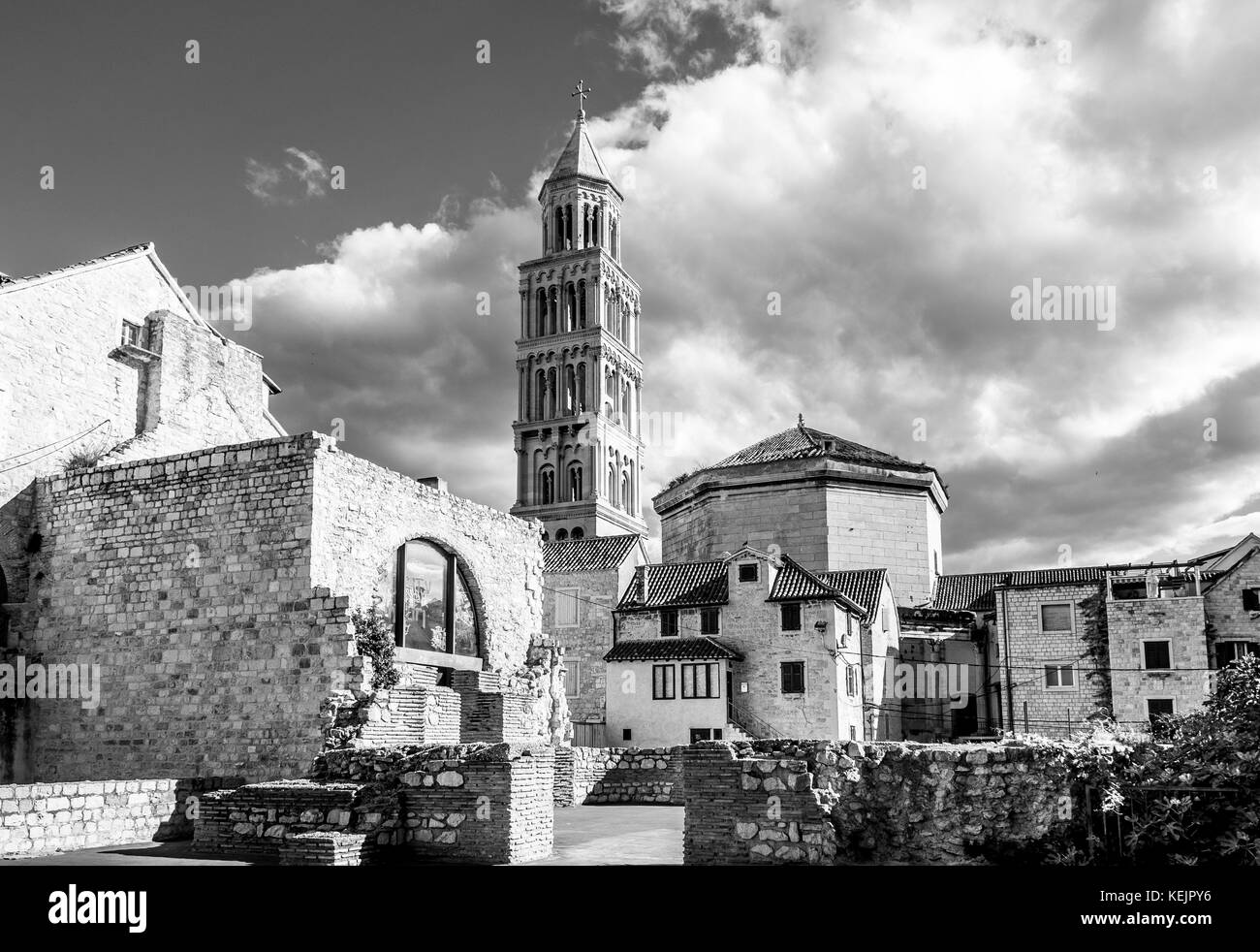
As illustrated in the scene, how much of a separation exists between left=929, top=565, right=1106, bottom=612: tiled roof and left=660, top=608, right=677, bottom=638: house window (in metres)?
14.1

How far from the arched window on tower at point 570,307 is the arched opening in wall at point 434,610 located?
67729mm

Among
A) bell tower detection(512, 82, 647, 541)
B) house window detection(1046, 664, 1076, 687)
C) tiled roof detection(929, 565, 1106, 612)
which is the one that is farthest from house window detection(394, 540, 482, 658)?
bell tower detection(512, 82, 647, 541)

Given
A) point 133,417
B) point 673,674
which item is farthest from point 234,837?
point 673,674

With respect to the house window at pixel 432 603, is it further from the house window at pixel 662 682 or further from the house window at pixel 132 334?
the house window at pixel 662 682

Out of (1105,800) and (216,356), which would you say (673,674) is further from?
(1105,800)

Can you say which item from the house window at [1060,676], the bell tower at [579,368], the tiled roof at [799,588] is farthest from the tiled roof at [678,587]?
the bell tower at [579,368]

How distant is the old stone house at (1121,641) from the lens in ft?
124

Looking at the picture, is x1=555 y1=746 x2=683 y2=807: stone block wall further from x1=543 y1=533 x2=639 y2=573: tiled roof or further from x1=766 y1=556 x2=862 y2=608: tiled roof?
x1=543 y1=533 x2=639 y2=573: tiled roof

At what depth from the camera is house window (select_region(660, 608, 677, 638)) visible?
136ft

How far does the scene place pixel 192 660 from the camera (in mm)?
19312

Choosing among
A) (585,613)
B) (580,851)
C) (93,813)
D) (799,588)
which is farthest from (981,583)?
(93,813)

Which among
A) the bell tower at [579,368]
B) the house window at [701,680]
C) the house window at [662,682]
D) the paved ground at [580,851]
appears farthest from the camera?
the bell tower at [579,368]

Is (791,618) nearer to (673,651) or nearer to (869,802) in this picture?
(673,651)
